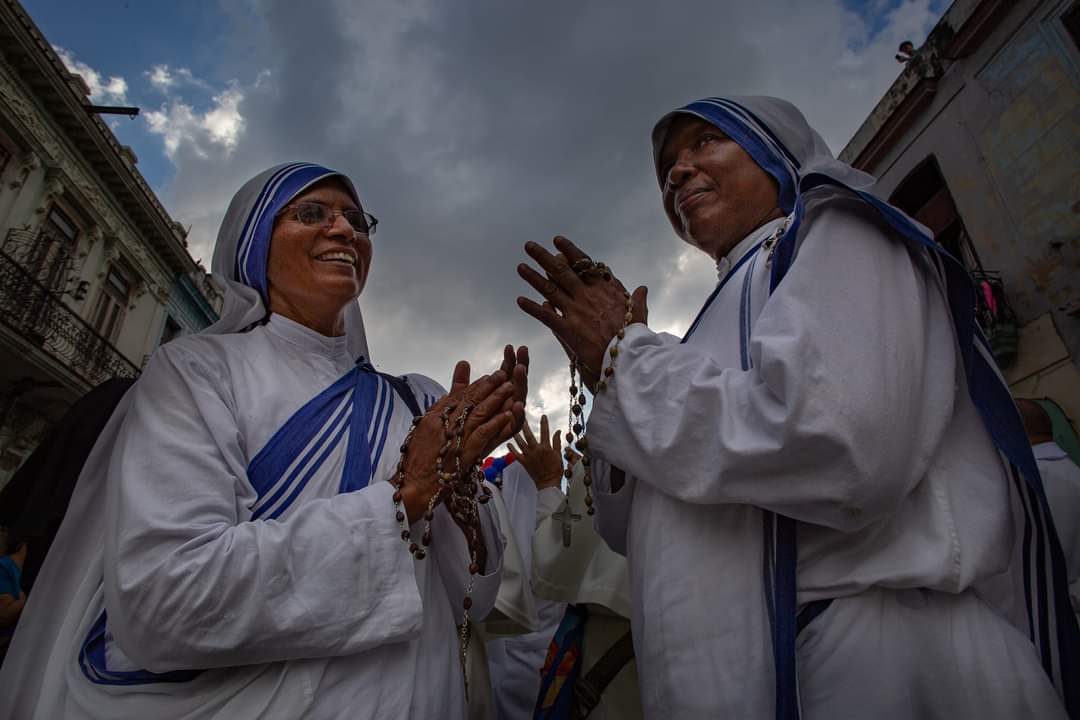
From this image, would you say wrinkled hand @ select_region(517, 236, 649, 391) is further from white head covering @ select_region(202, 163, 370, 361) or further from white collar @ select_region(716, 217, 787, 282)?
white head covering @ select_region(202, 163, 370, 361)

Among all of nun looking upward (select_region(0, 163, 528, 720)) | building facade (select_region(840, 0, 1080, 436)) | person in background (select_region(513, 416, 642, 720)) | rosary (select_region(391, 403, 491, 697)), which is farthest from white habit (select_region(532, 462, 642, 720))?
building facade (select_region(840, 0, 1080, 436))

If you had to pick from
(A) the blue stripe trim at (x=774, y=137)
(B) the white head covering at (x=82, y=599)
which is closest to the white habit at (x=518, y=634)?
(B) the white head covering at (x=82, y=599)

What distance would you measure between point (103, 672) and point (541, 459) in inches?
93.1

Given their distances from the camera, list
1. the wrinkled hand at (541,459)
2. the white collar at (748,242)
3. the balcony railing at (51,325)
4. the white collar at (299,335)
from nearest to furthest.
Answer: the white collar at (748,242)
the white collar at (299,335)
the wrinkled hand at (541,459)
the balcony railing at (51,325)

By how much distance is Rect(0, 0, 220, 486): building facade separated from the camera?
10.6 metres

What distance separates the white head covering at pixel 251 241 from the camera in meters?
2.04

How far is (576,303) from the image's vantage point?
1.66 m

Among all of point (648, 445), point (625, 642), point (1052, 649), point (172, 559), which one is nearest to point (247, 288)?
point (172, 559)

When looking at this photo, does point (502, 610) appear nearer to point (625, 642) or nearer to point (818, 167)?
point (625, 642)

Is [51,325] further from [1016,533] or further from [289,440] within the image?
[1016,533]

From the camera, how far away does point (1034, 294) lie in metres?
8.42

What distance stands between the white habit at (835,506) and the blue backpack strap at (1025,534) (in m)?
0.04

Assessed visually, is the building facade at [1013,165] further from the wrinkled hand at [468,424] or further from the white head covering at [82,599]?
the white head covering at [82,599]

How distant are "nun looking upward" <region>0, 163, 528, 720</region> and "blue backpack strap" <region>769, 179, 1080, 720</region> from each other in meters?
0.78
